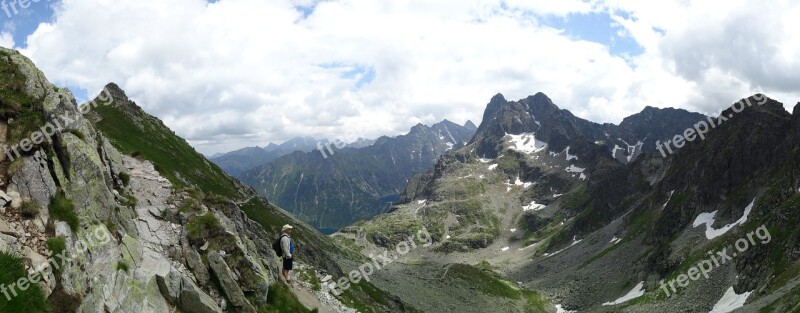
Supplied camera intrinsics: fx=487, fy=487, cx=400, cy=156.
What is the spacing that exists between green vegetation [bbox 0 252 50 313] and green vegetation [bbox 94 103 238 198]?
326ft

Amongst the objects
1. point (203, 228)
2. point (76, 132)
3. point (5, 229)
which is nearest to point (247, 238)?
point (203, 228)

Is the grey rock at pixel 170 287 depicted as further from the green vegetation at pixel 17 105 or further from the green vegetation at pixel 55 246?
the green vegetation at pixel 17 105

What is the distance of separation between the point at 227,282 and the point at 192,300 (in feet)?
10.3

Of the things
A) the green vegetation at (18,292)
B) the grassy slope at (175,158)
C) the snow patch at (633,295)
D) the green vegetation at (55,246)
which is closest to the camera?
the green vegetation at (18,292)

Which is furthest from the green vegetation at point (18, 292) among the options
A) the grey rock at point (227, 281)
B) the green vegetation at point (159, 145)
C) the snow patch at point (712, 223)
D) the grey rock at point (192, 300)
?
the snow patch at point (712, 223)

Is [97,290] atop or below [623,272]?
atop

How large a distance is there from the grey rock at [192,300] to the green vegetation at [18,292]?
252 inches

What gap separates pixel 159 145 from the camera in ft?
431

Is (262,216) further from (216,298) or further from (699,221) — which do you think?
(699,221)

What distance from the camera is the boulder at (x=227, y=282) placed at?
24.9 meters

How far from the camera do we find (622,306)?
11106 cm

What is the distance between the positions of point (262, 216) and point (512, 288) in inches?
3645

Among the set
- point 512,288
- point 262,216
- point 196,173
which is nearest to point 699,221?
point 512,288

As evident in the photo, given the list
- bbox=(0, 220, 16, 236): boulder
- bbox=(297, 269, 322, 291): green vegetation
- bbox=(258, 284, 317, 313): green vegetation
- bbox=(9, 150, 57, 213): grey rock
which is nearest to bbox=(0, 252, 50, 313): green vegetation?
bbox=(0, 220, 16, 236): boulder
